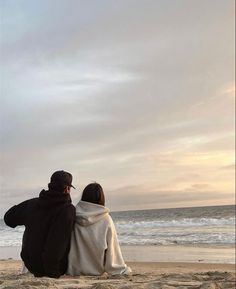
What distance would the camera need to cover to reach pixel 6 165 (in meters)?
2.65

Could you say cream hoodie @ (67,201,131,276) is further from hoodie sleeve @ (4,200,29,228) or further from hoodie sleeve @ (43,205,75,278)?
hoodie sleeve @ (4,200,29,228)

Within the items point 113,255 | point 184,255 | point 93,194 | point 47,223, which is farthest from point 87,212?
point 184,255

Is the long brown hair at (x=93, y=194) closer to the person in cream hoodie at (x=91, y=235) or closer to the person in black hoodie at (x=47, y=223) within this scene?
the person in cream hoodie at (x=91, y=235)

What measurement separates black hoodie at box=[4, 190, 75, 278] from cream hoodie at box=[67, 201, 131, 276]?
0.10m

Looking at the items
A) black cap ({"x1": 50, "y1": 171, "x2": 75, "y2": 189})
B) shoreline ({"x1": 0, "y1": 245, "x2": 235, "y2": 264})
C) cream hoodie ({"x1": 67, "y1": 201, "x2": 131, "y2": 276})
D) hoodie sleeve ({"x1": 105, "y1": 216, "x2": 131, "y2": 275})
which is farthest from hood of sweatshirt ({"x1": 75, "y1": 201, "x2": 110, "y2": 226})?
shoreline ({"x1": 0, "y1": 245, "x2": 235, "y2": 264})

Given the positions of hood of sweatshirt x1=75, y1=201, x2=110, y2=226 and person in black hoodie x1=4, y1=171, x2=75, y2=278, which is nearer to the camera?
person in black hoodie x1=4, y1=171, x2=75, y2=278

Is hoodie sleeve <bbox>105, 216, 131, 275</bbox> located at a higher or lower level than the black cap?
lower

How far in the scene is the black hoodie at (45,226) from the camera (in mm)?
3051

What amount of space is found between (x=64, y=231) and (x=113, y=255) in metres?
0.46

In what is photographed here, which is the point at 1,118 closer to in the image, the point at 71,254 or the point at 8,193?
the point at 8,193

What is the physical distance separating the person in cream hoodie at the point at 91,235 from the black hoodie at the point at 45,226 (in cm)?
10

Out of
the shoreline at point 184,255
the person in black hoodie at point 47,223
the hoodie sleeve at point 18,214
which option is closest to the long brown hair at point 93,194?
the person in black hoodie at point 47,223

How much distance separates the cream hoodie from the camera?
3201 millimetres

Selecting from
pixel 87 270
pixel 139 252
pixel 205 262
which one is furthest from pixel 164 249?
pixel 87 270
